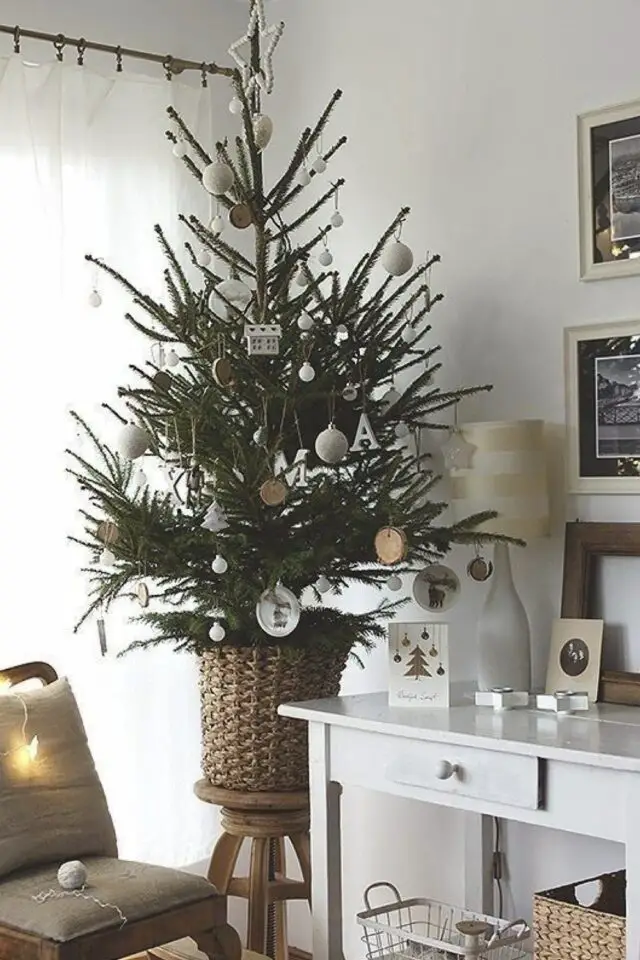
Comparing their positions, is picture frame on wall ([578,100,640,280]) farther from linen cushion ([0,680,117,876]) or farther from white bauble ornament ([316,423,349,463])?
linen cushion ([0,680,117,876])

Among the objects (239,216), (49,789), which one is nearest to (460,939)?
(49,789)

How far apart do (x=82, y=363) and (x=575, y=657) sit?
1328 mm

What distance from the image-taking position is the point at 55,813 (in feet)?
9.19

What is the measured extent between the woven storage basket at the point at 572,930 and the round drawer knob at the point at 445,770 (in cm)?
28

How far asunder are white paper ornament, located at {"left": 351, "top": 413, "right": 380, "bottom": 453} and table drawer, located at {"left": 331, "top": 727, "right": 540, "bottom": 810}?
577 millimetres

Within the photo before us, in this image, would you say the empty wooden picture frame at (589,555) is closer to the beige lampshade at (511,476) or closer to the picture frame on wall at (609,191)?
the beige lampshade at (511,476)

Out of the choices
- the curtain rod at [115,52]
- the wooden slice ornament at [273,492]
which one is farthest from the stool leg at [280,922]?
the curtain rod at [115,52]

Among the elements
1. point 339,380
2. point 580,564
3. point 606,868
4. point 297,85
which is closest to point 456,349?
point 339,380

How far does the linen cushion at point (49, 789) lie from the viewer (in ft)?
8.98

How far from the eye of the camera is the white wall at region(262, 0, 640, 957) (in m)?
2.92

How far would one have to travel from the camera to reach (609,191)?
9.34ft

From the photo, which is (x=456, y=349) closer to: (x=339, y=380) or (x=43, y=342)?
(x=339, y=380)

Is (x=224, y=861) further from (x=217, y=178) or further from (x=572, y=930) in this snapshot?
(x=217, y=178)

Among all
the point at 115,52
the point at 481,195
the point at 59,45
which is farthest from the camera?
the point at 115,52
